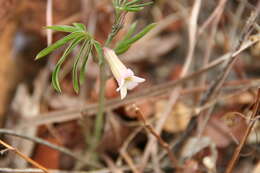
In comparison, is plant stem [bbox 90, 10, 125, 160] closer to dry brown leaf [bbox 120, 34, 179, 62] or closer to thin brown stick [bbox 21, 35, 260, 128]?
thin brown stick [bbox 21, 35, 260, 128]

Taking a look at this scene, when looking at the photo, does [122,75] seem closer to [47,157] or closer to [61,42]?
[61,42]

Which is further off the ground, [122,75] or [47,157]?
[122,75]

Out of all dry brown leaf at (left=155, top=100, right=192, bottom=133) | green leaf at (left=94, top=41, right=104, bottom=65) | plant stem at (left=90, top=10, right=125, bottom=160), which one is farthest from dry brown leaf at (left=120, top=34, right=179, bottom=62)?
green leaf at (left=94, top=41, right=104, bottom=65)

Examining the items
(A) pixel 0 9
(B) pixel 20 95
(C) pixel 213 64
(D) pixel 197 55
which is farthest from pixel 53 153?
(D) pixel 197 55

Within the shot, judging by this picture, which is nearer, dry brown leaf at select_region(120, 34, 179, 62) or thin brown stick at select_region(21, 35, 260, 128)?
thin brown stick at select_region(21, 35, 260, 128)

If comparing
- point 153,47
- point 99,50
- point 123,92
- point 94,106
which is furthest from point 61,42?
point 153,47

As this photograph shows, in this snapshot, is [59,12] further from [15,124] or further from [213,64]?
[213,64]

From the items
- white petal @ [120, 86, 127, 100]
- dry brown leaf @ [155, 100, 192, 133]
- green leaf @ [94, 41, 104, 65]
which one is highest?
green leaf @ [94, 41, 104, 65]

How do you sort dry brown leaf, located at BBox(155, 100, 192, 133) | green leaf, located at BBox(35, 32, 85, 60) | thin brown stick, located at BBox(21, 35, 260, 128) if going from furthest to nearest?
dry brown leaf, located at BBox(155, 100, 192, 133) < thin brown stick, located at BBox(21, 35, 260, 128) < green leaf, located at BBox(35, 32, 85, 60)

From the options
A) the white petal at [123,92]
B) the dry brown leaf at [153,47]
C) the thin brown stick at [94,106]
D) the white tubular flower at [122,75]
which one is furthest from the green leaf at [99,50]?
the dry brown leaf at [153,47]
